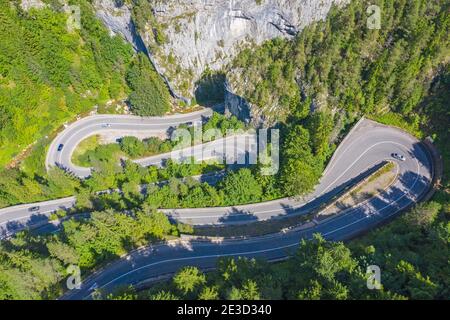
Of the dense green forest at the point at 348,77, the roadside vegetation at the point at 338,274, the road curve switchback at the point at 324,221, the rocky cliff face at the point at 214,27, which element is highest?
the rocky cliff face at the point at 214,27

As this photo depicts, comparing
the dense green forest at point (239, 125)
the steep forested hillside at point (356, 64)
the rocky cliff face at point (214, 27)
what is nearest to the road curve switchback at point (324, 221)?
the dense green forest at point (239, 125)

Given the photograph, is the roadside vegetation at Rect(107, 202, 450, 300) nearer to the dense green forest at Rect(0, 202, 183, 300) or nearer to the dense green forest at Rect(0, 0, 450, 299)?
the dense green forest at Rect(0, 0, 450, 299)

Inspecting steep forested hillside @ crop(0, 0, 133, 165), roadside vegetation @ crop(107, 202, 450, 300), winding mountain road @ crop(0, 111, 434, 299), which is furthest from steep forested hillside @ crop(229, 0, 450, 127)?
steep forested hillside @ crop(0, 0, 133, 165)

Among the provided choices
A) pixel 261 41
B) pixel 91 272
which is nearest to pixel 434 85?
pixel 261 41

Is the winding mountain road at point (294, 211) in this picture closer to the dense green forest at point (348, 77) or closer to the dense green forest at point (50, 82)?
the dense green forest at point (348, 77)

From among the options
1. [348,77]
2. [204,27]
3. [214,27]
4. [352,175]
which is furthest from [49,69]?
[352,175]

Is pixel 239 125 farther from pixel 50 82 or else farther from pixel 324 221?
pixel 50 82

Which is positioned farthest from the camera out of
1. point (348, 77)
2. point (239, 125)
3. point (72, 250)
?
point (239, 125)

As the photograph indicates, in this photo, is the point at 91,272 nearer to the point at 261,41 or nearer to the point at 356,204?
the point at 356,204
